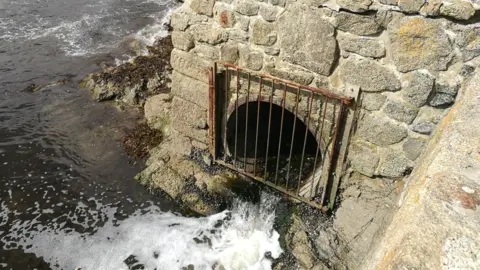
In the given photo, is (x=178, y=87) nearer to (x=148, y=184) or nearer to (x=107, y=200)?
(x=148, y=184)

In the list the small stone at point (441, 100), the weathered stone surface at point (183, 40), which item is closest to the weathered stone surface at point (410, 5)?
the small stone at point (441, 100)

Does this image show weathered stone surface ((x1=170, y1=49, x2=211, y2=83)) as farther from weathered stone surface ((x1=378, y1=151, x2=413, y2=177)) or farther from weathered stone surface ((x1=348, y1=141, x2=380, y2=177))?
weathered stone surface ((x1=378, y1=151, x2=413, y2=177))

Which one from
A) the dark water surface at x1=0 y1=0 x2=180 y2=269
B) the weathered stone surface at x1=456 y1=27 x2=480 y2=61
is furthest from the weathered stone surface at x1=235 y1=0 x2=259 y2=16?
the dark water surface at x1=0 y1=0 x2=180 y2=269

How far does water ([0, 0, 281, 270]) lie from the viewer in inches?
167

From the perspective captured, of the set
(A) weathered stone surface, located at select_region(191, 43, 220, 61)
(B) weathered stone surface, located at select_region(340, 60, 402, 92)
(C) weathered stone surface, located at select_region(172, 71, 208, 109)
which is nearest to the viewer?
(B) weathered stone surface, located at select_region(340, 60, 402, 92)

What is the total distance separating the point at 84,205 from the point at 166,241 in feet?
4.24

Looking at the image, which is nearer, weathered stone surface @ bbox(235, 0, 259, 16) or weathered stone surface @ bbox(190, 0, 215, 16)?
weathered stone surface @ bbox(235, 0, 259, 16)

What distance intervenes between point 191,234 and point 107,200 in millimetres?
1310

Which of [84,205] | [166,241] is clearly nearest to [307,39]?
[166,241]

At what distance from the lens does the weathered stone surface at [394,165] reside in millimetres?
3310

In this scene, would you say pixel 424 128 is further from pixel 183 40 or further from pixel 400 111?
pixel 183 40

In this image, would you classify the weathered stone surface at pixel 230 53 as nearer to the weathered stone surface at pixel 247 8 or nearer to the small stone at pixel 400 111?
the weathered stone surface at pixel 247 8

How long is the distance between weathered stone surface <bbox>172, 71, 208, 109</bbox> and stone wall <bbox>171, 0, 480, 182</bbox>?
0.41 m

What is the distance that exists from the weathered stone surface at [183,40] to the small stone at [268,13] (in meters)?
1.08
